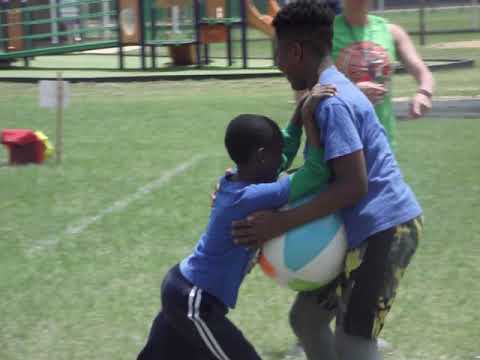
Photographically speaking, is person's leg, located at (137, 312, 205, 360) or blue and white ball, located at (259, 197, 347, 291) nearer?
blue and white ball, located at (259, 197, 347, 291)

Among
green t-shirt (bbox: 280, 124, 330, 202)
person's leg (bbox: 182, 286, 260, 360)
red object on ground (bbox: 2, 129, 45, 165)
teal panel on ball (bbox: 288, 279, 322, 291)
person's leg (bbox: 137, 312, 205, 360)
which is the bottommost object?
red object on ground (bbox: 2, 129, 45, 165)

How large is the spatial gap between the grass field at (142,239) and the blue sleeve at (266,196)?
1.83 metres

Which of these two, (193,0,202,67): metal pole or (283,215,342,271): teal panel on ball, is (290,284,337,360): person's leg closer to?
(283,215,342,271): teal panel on ball

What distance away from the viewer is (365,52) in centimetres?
510

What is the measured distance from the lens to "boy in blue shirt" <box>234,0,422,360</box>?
344 centimetres

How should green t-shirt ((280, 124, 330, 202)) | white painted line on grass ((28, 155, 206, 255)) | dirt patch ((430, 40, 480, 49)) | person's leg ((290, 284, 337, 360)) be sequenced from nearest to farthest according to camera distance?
green t-shirt ((280, 124, 330, 202)) → person's leg ((290, 284, 337, 360)) → white painted line on grass ((28, 155, 206, 255)) → dirt patch ((430, 40, 480, 49))

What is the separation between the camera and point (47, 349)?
5316 millimetres

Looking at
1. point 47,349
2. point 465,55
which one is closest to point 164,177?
point 47,349

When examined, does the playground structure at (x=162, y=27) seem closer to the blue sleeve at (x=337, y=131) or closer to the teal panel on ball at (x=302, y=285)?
the teal panel on ball at (x=302, y=285)

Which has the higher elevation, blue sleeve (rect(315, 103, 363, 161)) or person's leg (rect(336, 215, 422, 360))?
blue sleeve (rect(315, 103, 363, 161))

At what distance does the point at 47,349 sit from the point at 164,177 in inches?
201

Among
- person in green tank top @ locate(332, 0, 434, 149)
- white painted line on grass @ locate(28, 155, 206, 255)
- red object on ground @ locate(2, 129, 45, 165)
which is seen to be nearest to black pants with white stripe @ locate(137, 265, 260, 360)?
person in green tank top @ locate(332, 0, 434, 149)

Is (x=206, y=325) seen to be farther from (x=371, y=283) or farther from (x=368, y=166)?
(x=368, y=166)

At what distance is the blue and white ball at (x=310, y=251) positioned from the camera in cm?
353
